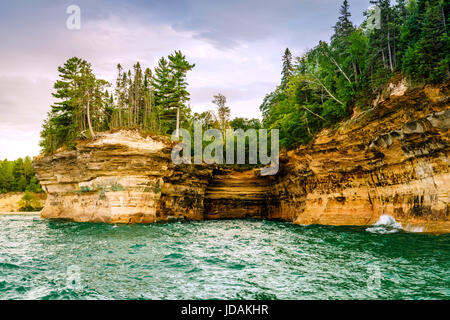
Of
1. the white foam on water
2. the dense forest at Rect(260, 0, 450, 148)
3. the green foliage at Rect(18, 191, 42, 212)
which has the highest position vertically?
the dense forest at Rect(260, 0, 450, 148)

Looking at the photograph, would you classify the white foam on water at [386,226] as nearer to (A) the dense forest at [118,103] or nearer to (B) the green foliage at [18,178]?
(A) the dense forest at [118,103]

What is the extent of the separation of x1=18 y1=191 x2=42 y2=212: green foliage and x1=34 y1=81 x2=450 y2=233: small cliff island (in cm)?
2894

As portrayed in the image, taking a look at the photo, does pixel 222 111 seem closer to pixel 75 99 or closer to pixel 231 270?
pixel 75 99

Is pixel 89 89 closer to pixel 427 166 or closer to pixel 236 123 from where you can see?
pixel 236 123

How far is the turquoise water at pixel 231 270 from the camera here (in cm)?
600

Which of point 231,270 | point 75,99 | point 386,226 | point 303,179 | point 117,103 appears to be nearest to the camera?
point 231,270

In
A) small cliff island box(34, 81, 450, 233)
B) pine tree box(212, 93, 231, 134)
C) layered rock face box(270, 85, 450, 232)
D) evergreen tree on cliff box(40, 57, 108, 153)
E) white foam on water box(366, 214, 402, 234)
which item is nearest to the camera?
layered rock face box(270, 85, 450, 232)

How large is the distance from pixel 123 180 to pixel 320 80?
55.4ft

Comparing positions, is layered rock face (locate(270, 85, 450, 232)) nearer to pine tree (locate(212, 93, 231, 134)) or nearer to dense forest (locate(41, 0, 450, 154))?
dense forest (locate(41, 0, 450, 154))

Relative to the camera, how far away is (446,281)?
644 cm

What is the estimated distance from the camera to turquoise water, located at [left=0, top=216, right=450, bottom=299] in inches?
236

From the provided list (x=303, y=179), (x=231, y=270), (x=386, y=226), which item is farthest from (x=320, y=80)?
(x=231, y=270)

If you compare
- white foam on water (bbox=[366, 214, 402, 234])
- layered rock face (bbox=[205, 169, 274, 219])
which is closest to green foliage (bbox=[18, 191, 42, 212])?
layered rock face (bbox=[205, 169, 274, 219])

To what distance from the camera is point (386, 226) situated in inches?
629
